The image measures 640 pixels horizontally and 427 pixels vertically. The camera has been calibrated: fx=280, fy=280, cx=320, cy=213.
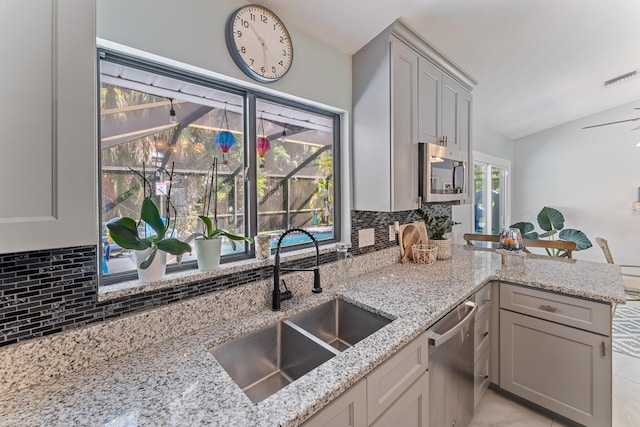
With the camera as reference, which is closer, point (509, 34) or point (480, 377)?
point (480, 377)

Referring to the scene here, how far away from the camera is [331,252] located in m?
1.66

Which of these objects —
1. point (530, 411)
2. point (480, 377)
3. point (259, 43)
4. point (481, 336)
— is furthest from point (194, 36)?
point (530, 411)

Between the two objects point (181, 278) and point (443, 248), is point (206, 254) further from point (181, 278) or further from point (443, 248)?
point (443, 248)

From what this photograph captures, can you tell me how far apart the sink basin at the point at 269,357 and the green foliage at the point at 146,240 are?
393 mm

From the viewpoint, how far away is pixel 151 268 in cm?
102

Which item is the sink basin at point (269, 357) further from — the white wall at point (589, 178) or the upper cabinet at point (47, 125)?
the white wall at point (589, 178)

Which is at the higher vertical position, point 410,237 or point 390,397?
point 410,237

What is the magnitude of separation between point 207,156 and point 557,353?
216 cm

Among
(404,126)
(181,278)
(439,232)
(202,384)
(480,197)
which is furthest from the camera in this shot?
(480,197)

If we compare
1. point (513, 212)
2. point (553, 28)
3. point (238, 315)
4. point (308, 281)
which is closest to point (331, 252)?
point (308, 281)

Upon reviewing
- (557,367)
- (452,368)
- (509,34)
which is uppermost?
(509,34)

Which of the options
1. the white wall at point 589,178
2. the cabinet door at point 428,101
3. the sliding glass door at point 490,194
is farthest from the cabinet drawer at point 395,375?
the white wall at point 589,178

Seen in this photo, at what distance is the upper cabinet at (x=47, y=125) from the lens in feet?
1.87

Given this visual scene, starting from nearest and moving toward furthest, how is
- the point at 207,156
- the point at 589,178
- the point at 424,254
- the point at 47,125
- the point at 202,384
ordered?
1. the point at 47,125
2. the point at 202,384
3. the point at 207,156
4. the point at 424,254
5. the point at 589,178
